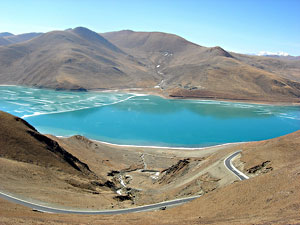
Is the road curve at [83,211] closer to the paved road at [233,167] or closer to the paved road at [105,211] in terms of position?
the paved road at [105,211]

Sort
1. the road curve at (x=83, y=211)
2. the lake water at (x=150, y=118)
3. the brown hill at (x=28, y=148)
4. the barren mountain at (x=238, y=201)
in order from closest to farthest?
the barren mountain at (x=238, y=201) < the road curve at (x=83, y=211) < the brown hill at (x=28, y=148) < the lake water at (x=150, y=118)

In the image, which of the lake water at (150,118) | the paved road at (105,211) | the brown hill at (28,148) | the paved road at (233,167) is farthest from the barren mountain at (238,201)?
the lake water at (150,118)

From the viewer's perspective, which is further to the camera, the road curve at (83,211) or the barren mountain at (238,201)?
the road curve at (83,211)

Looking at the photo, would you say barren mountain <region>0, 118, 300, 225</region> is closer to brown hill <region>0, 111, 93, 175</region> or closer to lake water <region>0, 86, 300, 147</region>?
brown hill <region>0, 111, 93, 175</region>

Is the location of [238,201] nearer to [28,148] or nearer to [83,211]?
[83,211]

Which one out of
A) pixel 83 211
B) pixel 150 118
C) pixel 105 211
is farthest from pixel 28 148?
pixel 150 118

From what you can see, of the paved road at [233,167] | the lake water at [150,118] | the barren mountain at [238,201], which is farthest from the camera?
the lake water at [150,118]

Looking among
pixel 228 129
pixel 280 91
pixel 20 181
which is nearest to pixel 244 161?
pixel 20 181

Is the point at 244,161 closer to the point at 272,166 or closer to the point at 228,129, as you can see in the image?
the point at 272,166

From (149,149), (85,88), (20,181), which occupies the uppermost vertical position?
(85,88)
